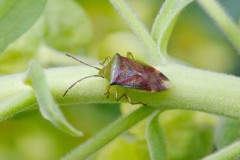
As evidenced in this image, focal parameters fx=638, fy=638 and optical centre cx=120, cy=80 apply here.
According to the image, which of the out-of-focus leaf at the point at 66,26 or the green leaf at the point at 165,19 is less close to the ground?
the green leaf at the point at 165,19

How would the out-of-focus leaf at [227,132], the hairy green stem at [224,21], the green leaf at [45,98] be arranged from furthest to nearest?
the out-of-focus leaf at [227,132], the hairy green stem at [224,21], the green leaf at [45,98]

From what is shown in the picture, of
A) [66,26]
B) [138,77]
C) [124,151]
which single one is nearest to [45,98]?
[138,77]

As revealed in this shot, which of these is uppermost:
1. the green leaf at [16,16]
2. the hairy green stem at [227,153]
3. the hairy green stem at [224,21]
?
the hairy green stem at [224,21]

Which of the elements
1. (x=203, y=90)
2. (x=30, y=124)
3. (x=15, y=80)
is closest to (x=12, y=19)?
(x=15, y=80)

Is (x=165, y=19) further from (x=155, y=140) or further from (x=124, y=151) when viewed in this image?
(x=124, y=151)

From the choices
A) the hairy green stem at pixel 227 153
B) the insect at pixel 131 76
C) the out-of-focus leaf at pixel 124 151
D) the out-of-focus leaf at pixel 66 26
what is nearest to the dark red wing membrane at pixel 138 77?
Answer: the insect at pixel 131 76

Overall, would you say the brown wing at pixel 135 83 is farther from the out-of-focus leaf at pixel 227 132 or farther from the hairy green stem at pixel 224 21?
the out-of-focus leaf at pixel 227 132
